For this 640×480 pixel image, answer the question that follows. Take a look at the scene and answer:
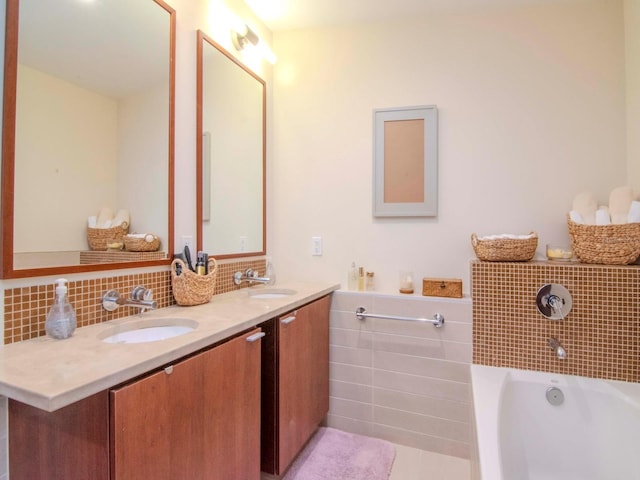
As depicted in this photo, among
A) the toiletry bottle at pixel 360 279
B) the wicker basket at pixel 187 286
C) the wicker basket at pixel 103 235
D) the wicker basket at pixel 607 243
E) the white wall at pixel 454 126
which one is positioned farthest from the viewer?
the toiletry bottle at pixel 360 279

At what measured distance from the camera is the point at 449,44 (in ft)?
6.59

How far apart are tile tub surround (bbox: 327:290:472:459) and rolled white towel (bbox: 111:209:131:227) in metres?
1.20

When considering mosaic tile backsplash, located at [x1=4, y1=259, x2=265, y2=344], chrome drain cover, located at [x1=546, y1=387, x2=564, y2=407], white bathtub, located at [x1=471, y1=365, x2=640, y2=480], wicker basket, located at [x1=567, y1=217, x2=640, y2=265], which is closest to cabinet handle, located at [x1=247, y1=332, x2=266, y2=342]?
mosaic tile backsplash, located at [x1=4, y1=259, x2=265, y2=344]

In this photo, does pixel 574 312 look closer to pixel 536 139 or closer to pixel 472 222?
pixel 472 222

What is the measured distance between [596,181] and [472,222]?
64cm

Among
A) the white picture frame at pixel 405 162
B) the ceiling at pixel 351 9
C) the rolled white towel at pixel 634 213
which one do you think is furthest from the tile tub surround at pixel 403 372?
the ceiling at pixel 351 9

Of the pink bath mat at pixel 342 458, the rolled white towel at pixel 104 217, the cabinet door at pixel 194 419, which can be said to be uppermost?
the rolled white towel at pixel 104 217

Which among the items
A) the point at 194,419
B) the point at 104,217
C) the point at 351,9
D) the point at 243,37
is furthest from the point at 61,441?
the point at 351,9

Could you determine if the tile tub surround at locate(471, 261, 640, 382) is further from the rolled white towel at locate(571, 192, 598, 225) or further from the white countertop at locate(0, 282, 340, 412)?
the white countertop at locate(0, 282, 340, 412)

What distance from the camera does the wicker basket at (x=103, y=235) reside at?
3.90 ft

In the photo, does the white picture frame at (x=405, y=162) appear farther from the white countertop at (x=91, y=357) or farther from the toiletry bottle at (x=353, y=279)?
the white countertop at (x=91, y=357)

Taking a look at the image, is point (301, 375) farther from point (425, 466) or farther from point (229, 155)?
point (229, 155)

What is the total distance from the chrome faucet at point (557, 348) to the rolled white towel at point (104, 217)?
2014mm

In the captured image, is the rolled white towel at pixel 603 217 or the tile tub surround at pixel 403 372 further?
the tile tub surround at pixel 403 372
